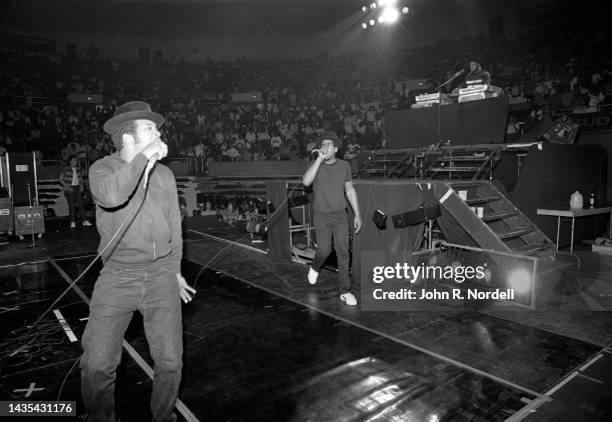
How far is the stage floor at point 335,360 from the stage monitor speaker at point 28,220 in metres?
4.50

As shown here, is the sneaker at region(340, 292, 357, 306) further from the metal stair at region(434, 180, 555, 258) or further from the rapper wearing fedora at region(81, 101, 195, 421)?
the rapper wearing fedora at region(81, 101, 195, 421)

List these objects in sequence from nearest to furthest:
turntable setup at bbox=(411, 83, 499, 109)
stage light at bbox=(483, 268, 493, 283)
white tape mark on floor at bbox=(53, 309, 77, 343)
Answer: white tape mark on floor at bbox=(53, 309, 77, 343) < stage light at bbox=(483, 268, 493, 283) < turntable setup at bbox=(411, 83, 499, 109)

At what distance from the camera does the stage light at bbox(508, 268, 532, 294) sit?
457cm

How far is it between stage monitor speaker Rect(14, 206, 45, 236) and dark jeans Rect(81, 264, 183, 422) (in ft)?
28.6

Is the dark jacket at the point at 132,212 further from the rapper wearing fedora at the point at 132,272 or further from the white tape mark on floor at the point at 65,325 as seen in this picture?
the white tape mark on floor at the point at 65,325

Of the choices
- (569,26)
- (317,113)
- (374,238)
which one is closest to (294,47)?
(317,113)

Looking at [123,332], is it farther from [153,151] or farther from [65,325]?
[65,325]

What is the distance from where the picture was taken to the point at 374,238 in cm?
543

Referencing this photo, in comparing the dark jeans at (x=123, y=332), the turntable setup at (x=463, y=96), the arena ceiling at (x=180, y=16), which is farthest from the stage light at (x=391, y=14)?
the dark jeans at (x=123, y=332)

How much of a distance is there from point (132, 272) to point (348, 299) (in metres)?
3.09

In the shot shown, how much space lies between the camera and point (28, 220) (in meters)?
9.30

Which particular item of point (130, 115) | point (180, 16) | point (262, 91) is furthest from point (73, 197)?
point (180, 16)

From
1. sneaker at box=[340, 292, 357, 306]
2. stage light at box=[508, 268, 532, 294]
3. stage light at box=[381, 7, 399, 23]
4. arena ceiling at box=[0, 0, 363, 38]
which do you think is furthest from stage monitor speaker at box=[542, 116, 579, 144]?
arena ceiling at box=[0, 0, 363, 38]

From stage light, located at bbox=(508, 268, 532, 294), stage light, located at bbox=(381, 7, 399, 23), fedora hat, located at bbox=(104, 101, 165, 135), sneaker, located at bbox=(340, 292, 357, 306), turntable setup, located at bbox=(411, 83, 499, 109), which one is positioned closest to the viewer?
fedora hat, located at bbox=(104, 101, 165, 135)
